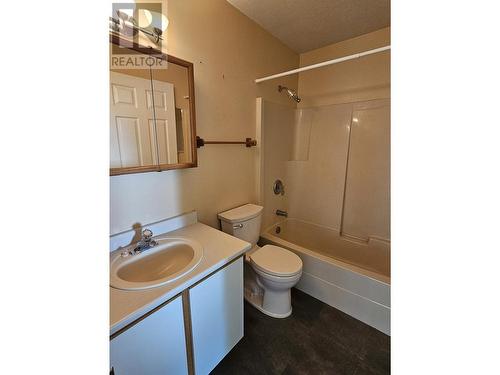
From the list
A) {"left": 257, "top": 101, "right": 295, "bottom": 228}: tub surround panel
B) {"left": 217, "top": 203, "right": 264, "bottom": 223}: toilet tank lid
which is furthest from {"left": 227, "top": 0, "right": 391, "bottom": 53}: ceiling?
{"left": 217, "top": 203, "right": 264, "bottom": 223}: toilet tank lid

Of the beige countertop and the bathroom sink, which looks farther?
the bathroom sink

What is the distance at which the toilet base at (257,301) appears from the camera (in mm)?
1740

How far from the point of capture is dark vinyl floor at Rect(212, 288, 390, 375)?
1.35 m

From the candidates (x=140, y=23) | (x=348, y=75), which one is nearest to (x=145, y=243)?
(x=140, y=23)

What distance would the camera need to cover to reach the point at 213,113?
1651mm

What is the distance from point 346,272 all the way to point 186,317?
4.20ft

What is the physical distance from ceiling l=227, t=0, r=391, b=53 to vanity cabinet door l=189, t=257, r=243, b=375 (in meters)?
1.96

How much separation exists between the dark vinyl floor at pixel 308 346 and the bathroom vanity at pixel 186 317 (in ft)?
0.56

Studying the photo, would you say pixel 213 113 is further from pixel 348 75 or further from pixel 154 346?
pixel 348 75

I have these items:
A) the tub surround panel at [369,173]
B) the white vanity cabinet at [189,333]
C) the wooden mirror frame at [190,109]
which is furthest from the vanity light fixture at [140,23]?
the tub surround panel at [369,173]

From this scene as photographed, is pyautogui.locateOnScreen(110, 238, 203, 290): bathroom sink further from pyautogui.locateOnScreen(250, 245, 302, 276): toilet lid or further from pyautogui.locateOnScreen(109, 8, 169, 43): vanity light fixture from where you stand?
pyautogui.locateOnScreen(109, 8, 169, 43): vanity light fixture
